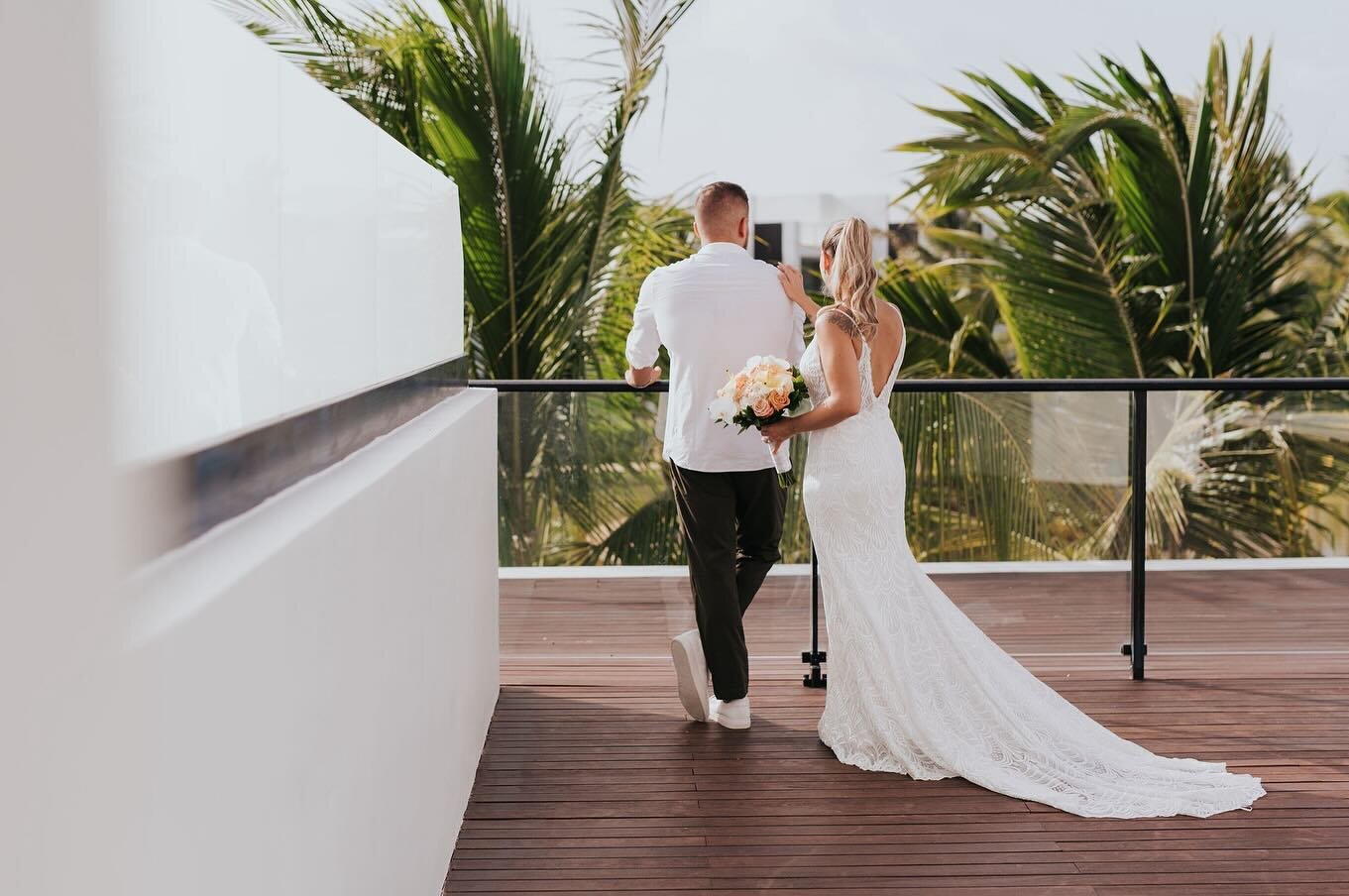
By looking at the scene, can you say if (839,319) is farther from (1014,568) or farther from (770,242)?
(770,242)

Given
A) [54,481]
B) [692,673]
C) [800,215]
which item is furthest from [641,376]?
[800,215]

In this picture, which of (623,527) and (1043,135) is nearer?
(623,527)

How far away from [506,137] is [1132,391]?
431cm

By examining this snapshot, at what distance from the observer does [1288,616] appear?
17.2ft

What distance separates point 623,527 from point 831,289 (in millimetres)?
1459

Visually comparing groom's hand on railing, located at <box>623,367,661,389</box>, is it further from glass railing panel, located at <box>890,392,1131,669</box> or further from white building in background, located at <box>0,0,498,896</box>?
white building in background, located at <box>0,0,498,896</box>

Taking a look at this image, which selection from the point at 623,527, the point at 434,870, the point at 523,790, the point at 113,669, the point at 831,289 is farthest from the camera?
the point at 623,527

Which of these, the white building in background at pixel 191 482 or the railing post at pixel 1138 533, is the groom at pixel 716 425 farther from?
the white building in background at pixel 191 482

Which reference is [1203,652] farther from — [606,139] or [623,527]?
[606,139]

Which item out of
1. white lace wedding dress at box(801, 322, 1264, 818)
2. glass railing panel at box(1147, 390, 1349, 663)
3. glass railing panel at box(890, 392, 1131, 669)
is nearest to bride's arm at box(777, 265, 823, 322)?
white lace wedding dress at box(801, 322, 1264, 818)

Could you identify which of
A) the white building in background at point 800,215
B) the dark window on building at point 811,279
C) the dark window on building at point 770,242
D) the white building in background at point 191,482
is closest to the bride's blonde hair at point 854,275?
the white building in background at point 191,482

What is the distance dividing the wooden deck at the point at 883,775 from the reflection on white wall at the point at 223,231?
1.62 metres

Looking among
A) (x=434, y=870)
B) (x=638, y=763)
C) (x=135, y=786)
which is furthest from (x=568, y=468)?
(x=135, y=786)

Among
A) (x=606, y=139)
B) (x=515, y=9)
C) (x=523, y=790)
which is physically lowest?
(x=523, y=790)
